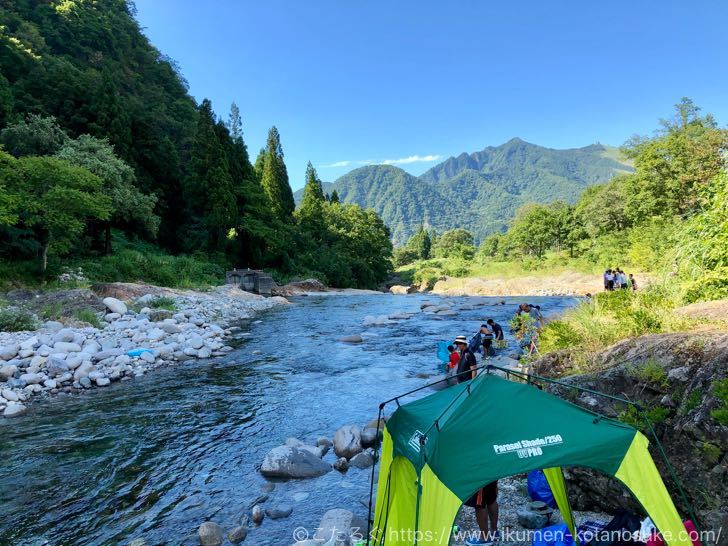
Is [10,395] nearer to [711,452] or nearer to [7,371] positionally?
[7,371]

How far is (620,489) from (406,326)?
16257 mm

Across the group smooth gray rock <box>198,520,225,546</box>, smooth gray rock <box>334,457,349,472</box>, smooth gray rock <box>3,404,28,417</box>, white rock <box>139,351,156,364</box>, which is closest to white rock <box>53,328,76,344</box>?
white rock <box>139,351,156,364</box>

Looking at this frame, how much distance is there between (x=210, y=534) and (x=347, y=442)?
2.80 metres

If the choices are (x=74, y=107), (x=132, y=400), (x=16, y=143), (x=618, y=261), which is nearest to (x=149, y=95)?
(x=74, y=107)

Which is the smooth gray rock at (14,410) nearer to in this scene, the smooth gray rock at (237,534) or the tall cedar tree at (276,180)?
the smooth gray rock at (237,534)

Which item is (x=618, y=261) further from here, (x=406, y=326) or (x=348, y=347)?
(x=348, y=347)

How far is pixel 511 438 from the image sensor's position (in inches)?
136

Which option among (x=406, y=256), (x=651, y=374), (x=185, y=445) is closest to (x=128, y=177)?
(x=185, y=445)

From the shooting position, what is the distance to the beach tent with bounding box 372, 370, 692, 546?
11.1 feet

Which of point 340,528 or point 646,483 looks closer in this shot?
point 646,483

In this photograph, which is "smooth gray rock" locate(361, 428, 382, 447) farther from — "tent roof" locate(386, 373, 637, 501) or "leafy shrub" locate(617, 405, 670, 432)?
"leafy shrub" locate(617, 405, 670, 432)

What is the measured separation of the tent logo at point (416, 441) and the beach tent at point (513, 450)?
5 centimetres

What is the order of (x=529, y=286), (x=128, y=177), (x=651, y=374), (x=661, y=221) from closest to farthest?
(x=651, y=374), (x=128, y=177), (x=661, y=221), (x=529, y=286)

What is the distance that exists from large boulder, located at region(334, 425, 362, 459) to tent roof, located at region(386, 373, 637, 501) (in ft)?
12.6
